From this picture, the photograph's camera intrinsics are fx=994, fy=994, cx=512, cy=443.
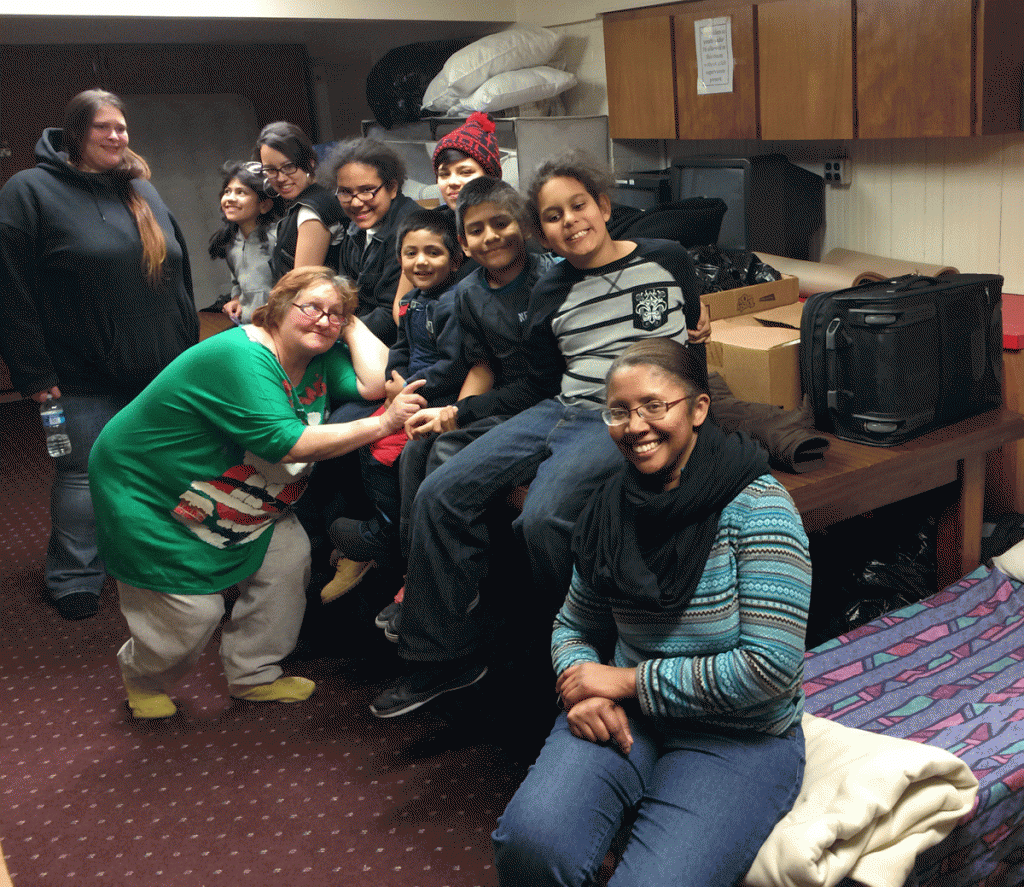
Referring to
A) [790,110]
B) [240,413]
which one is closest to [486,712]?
[240,413]

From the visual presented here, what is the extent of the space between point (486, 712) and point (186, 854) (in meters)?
0.81

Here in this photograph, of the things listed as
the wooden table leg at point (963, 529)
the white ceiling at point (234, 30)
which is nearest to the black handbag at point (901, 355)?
the wooden table leg at point (963, 529)

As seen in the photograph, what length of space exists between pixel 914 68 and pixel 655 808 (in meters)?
2.65

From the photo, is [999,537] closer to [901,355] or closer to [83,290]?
[901,355]

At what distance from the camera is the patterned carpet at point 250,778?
2.15 metres

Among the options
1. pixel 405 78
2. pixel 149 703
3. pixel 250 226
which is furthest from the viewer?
pixel 405 78

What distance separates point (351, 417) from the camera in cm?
294

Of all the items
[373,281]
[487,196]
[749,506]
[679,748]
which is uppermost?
[487,196]

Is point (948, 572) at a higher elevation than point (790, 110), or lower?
lower

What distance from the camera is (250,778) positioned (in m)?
2.46

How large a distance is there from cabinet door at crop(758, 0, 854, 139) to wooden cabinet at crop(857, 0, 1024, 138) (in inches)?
3.3

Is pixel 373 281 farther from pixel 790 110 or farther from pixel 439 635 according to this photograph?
pixel 790 110

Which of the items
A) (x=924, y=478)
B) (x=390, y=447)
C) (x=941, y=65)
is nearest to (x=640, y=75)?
(x=941, y=65)

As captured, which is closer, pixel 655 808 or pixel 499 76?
pixel 655 808
